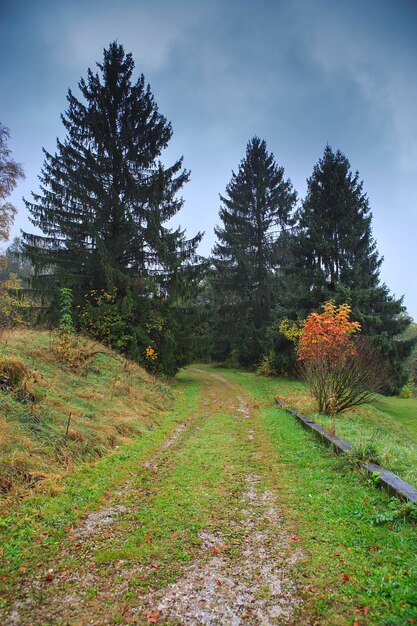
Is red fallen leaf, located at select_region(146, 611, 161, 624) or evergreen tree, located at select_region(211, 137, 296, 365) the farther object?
evergreen tree, located at select_region(211, 137, 296, 365)

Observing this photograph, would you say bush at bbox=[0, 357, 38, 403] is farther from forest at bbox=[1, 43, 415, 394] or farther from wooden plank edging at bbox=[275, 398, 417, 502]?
forest at bbox=[1, 43, 415, 394]

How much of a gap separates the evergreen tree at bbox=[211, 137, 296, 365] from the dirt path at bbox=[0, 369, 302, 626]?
20435 millimetres

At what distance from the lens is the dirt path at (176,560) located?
2.35 meters

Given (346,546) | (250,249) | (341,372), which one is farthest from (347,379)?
(250,249)

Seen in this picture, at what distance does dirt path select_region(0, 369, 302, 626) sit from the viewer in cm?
235

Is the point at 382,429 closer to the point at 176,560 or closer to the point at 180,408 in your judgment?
the point at 180,408

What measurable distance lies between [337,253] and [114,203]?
1400cm

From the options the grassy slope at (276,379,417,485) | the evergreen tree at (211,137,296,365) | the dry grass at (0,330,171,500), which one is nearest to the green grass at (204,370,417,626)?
the grassy slope at (276,379,417,485)

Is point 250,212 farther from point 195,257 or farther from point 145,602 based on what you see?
point 145,602

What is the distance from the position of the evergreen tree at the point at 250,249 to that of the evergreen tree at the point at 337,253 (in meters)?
4.29

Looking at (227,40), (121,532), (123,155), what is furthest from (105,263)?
(227,40)

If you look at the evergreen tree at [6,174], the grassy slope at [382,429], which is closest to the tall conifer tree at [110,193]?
the evergreen tree at [6,174]

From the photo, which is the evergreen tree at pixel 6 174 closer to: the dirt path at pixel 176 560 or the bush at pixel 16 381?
the bush at pixel 16 381

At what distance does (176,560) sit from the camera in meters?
2.98
